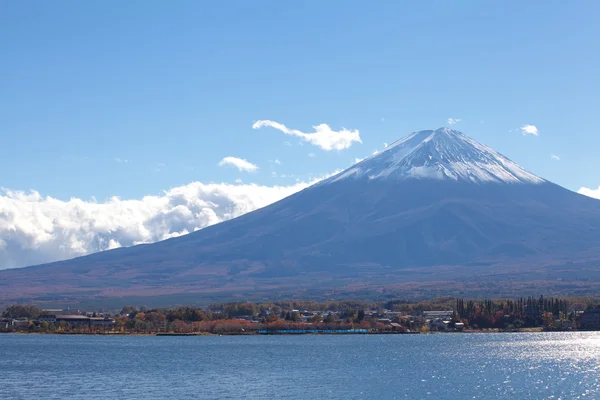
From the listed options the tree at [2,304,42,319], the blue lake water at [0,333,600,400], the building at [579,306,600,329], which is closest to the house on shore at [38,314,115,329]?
the tree at [2,304,42,319]

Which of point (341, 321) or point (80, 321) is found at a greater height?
point (80, 321)

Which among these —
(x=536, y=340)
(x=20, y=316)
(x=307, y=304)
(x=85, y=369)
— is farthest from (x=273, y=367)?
(x=307, y=304)

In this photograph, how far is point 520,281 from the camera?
193 m

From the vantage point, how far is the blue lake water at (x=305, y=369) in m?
48.7

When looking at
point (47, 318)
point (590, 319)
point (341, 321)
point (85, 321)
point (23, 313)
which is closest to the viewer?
point (590, 319)

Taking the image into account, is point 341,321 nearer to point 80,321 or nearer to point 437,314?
point 437,314

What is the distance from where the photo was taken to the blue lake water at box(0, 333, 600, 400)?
48.7 m

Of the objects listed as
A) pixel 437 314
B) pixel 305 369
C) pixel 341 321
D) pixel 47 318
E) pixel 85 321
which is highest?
pixel 437 314

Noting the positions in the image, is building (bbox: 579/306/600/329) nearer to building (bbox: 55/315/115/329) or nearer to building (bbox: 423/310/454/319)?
building (bbox: 423/310/454/319)

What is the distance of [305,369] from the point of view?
199 ft

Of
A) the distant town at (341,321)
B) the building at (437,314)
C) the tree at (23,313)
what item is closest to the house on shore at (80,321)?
the distant town at (341,321)

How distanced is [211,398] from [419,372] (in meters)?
17.5

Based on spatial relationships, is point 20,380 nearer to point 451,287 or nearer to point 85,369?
point 85,369

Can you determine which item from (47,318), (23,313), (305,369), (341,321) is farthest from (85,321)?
(305,369)
